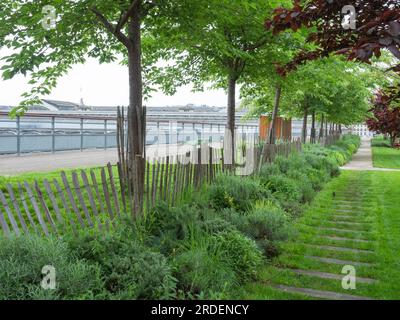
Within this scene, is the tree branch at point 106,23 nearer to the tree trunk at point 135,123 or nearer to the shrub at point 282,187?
the tree trunk at point 135,123

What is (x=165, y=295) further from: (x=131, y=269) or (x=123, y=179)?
(x=123, y=179)

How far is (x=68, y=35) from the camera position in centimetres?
559

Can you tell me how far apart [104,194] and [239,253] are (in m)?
1.67

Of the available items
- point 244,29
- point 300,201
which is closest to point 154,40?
point 244,29

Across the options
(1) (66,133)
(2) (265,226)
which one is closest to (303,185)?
(2) (265,226)

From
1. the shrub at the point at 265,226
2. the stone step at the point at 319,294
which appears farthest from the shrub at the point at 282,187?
the stone step at the point at 319,294

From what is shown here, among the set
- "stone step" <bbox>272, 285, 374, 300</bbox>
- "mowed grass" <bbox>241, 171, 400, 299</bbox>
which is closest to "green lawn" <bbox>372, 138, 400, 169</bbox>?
"mowed grass" <bbox>241, 171, 400, 299</bbox>

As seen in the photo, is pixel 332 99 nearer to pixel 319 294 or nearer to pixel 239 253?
pixel 239 253

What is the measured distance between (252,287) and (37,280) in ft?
6.76

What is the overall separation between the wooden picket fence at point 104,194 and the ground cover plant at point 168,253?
0.21 m

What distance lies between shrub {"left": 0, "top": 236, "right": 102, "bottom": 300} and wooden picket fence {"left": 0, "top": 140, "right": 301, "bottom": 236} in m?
0.38

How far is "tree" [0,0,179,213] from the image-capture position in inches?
193

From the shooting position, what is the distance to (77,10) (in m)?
4.96

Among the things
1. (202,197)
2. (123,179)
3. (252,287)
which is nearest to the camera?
(252,287)
